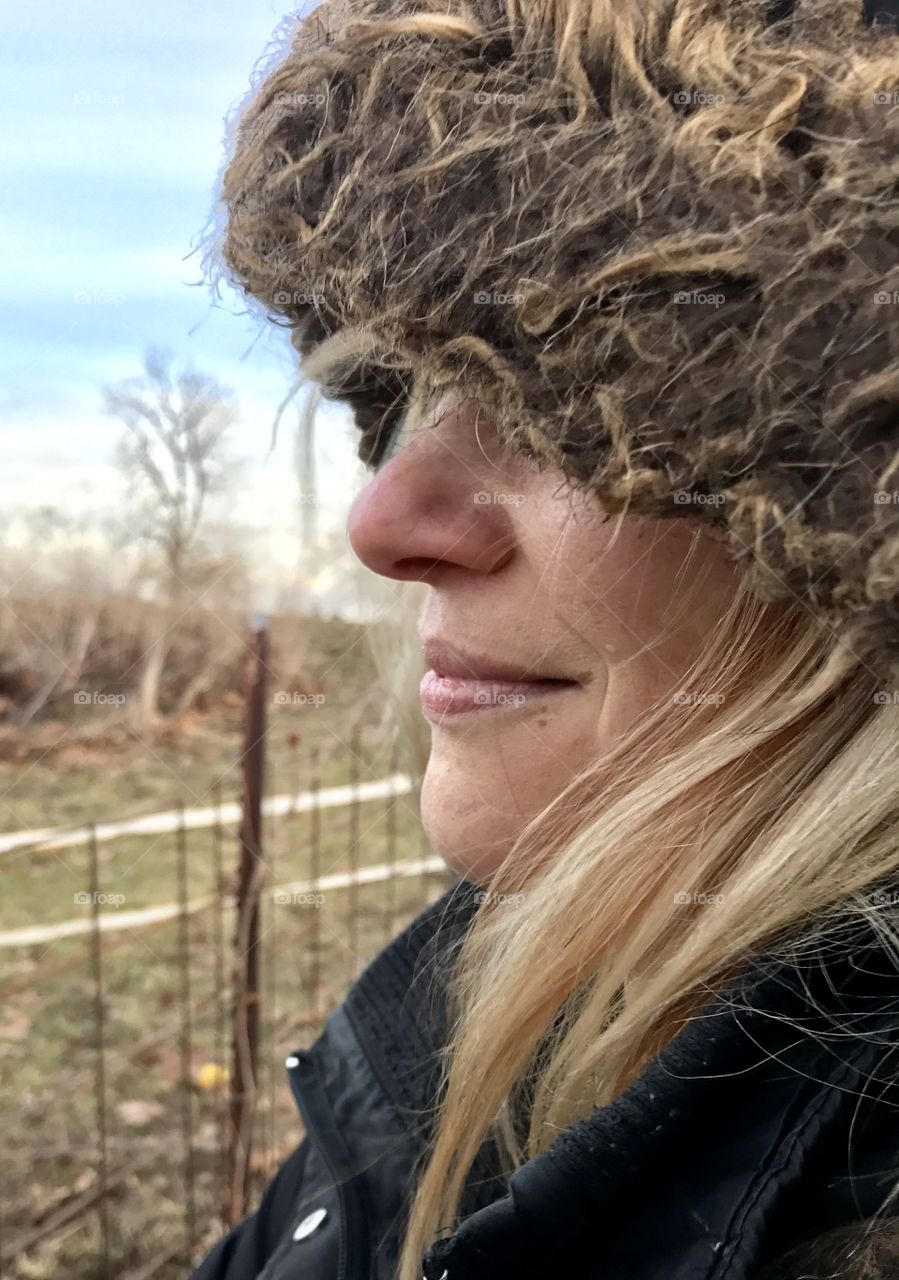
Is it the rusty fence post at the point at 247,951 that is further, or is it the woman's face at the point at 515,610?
the rusty fence post at the point at 247,951

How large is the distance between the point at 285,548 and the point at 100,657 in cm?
62

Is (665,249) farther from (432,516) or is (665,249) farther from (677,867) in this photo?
(677,867)

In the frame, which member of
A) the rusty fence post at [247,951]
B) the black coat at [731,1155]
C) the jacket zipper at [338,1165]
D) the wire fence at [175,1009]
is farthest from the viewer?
the wire fence at [175,1009]

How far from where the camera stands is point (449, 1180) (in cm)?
70

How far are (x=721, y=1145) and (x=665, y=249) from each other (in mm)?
495

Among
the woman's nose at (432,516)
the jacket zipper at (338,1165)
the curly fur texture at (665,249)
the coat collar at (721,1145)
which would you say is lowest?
the jacket zipper at (338,1165)

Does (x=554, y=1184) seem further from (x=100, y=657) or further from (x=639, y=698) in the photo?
(x=100, y=657)

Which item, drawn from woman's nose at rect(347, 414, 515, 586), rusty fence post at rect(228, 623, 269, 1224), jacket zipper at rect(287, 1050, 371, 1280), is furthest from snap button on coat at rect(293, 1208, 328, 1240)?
rusty fence post at rect(228, 623, 269, 1224)

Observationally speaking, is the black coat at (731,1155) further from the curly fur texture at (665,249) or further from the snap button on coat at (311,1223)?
the snap button on coat at (311,1223)

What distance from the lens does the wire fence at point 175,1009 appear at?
1.85m

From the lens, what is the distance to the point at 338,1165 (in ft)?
2.62

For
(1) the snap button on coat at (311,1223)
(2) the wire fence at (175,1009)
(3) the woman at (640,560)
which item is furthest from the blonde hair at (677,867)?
(2) the wire fence at (175,1009)

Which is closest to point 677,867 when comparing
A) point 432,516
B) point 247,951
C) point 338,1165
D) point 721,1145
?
point 721,1145

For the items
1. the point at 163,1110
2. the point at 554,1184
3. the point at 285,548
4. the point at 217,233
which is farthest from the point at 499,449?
the point at 163,1110
